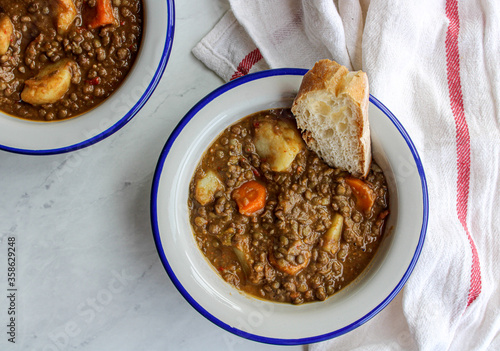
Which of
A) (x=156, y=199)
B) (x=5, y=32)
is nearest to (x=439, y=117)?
(x=156, y=199)

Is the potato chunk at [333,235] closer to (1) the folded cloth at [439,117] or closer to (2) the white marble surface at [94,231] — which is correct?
(1) the folded cloth at [439,117]

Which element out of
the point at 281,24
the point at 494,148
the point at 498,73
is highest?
the point at 281,24

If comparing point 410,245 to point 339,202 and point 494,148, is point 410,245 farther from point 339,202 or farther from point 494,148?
point 494,148

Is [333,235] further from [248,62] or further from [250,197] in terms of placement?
[248,62]

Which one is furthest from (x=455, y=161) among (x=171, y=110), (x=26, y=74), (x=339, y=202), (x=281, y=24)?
(x=26, y=74)

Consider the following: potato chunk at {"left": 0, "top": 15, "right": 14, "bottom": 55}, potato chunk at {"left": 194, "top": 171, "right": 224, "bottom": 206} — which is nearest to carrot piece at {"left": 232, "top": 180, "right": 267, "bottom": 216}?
potato chunk at {"left": 194, "top": 171, "right": 224, "bottom": 206}
